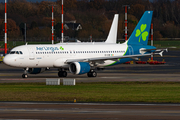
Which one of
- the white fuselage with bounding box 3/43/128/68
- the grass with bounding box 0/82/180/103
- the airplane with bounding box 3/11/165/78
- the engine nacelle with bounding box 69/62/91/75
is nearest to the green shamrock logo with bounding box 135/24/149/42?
the airplane with bounding box 3/11/165/78

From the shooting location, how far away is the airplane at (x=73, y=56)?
45719 mm

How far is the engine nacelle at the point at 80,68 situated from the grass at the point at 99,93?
7.57 meters

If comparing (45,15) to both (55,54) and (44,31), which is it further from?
(55,54)

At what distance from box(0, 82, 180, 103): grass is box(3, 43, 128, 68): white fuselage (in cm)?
695

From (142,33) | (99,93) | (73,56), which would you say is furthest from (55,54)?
(99,93)

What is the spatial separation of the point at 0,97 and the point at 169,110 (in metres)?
13.1

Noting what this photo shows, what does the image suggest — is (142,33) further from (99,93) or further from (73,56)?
(99,93)

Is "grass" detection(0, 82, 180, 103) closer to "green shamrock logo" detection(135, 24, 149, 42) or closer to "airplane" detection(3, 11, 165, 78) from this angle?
"airplane" detection(3, 11, 165, 78)

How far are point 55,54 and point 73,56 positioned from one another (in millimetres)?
2480

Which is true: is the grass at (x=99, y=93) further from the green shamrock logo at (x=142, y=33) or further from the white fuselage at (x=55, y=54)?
the green shamrock logo at (x=142, y=33)

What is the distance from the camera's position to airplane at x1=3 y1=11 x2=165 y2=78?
45719mm

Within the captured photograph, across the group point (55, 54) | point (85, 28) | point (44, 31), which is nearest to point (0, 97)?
point (55, 54)

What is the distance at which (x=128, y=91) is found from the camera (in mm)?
32812

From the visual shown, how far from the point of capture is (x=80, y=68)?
149 ft
